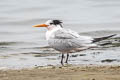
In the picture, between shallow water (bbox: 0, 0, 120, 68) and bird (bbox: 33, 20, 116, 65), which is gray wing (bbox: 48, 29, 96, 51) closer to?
bird (bbox: 33, 20, 116, 65)

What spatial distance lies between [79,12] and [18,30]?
3523 millimetres

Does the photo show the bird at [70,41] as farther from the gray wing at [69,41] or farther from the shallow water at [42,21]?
the shallow water at [42,21]

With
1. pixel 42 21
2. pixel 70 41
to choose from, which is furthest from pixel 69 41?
pixel 42 21

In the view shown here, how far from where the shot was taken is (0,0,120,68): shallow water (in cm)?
1001

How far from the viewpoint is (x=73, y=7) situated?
1864 cm

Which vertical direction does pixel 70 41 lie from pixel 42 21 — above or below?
above

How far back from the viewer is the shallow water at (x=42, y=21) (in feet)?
32.8

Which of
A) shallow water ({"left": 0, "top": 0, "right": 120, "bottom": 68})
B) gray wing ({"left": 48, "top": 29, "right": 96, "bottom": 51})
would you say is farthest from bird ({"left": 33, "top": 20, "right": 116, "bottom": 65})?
shallow water ({"left": 0, "top": 0, "right": 120, "bottom": 68})

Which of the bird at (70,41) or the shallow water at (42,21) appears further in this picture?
the shallow water at (42,21)

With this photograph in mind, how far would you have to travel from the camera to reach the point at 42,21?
16.3m

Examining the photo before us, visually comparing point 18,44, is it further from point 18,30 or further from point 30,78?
point 30,78

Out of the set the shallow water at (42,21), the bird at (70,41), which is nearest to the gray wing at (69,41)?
the bird at (70,41)

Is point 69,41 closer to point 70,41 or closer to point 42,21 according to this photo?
point 70,41

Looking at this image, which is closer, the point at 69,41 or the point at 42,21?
the point at 69,41
